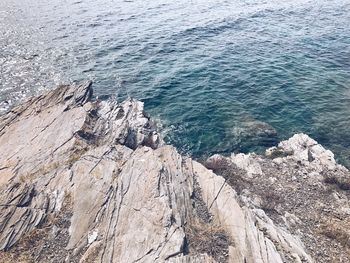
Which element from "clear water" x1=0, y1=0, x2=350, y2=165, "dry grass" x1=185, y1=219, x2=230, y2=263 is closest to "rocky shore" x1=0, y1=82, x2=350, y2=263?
"dry grass" x1=185, y1=219, x2=230, y2=263

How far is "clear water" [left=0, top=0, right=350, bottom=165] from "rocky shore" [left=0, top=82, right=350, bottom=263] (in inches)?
201

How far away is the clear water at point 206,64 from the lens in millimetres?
36906

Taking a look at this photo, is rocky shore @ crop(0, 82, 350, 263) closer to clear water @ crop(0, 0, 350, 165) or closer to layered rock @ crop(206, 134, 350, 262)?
layered rock @ crop(206, 134, 350, 262)

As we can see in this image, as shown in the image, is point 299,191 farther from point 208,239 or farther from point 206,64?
point 206,64

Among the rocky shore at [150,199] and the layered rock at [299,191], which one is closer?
the rocky shore at [150,199]

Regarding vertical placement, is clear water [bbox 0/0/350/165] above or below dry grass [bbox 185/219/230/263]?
below

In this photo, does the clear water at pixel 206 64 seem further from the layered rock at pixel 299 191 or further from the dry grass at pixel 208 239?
the dry grass at pixel 208 239

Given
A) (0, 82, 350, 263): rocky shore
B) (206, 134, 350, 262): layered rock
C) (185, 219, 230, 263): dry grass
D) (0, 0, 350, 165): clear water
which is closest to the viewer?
(185, 219, 230, 263): dry grass

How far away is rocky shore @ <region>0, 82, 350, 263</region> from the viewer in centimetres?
1898

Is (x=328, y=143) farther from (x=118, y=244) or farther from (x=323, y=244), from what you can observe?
(x=118, y=244)

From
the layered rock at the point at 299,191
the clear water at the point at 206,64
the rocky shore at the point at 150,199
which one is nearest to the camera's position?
the rocky shore at the point at 150,199

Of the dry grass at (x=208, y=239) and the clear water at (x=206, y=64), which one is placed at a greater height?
the dry grass at (x=208, y=239)

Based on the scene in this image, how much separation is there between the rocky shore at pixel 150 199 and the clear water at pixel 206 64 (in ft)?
16.8

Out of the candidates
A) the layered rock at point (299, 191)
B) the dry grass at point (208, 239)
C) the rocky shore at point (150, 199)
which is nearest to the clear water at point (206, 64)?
the layered rock at point (299, 191)
